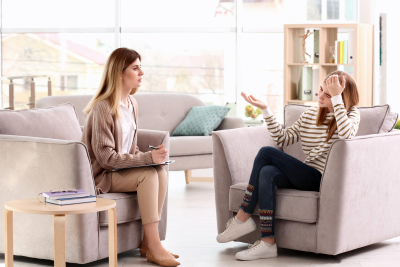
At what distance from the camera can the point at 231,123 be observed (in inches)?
188

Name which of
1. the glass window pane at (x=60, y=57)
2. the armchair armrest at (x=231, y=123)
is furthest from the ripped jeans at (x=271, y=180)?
the glass window pane at (x=60, y=57)

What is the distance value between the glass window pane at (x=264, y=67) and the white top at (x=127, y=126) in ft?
12.0

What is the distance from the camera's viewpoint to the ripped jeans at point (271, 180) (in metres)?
2.68

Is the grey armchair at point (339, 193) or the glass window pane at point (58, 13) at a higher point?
the glass window pane at point (58, 13)

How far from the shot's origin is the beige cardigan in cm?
262

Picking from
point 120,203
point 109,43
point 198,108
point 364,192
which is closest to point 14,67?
point 109,43

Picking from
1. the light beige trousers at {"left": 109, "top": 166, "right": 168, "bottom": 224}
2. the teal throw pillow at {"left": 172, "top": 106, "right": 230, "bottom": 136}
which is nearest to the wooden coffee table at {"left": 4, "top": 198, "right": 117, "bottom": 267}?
the light beige trousers at {"left": 109, "top": 166, "right": 168, "bottom": 224}

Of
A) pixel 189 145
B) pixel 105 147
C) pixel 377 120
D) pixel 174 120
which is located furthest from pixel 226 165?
pixel 174 120

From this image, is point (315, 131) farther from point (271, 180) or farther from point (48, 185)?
point (48, 185)

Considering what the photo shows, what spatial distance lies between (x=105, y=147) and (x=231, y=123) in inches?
89.3

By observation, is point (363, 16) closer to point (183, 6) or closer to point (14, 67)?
point (183, 6)

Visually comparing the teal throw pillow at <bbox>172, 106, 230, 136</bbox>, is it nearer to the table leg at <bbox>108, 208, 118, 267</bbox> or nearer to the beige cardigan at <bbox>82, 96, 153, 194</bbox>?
the beige cardigan at <bbox>82, 96, 153, 194</bbox>

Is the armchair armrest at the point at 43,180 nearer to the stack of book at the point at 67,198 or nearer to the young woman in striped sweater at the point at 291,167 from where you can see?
the stack of book at the point at 67,198

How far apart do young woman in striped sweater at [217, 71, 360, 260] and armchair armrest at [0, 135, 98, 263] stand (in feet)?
2.42
